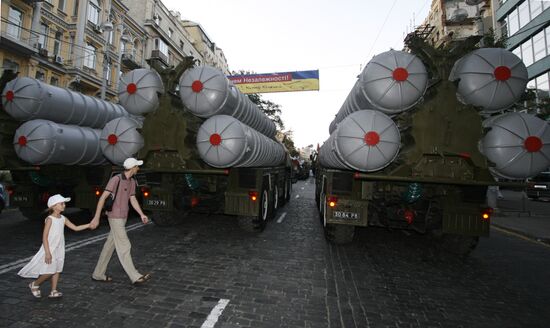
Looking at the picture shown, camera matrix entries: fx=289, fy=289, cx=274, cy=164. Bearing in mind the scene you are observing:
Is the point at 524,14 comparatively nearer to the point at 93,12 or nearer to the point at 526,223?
the point at 526,223

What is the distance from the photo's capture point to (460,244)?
6.47 m

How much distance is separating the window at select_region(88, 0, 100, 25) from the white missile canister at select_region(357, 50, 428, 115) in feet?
91.4

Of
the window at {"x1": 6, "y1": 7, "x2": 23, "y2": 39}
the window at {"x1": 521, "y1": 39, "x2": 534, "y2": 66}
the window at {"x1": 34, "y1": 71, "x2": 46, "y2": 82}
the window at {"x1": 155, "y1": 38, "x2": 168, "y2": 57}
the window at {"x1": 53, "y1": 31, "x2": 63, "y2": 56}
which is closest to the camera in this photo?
the window at {"x1": 6, "y1": 7, "x2": 23, "y2": 39}

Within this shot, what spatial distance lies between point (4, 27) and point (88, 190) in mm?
18538

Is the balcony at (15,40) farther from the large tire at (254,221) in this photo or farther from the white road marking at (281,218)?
the large tire at (254,221)

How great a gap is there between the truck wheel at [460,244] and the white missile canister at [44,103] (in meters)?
10.3

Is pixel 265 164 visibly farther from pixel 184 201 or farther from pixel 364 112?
pixel 364 112

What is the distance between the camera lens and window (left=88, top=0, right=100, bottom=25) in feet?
80.0

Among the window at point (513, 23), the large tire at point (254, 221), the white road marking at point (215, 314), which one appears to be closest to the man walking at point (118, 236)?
the white road marking at point (215, 314)

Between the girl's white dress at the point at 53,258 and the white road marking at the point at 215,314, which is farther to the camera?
the girl's white dress at the point at 53,258

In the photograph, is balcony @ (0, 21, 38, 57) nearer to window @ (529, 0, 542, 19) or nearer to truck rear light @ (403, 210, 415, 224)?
truck rear light @ (403, 210, 415, 224)

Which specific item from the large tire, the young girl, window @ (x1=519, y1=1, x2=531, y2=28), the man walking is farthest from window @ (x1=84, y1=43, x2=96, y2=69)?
window @ (x1=519, y1=1, x2=531, y2=28)

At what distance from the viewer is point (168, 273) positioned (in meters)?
4.80

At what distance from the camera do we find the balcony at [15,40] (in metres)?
17.7
